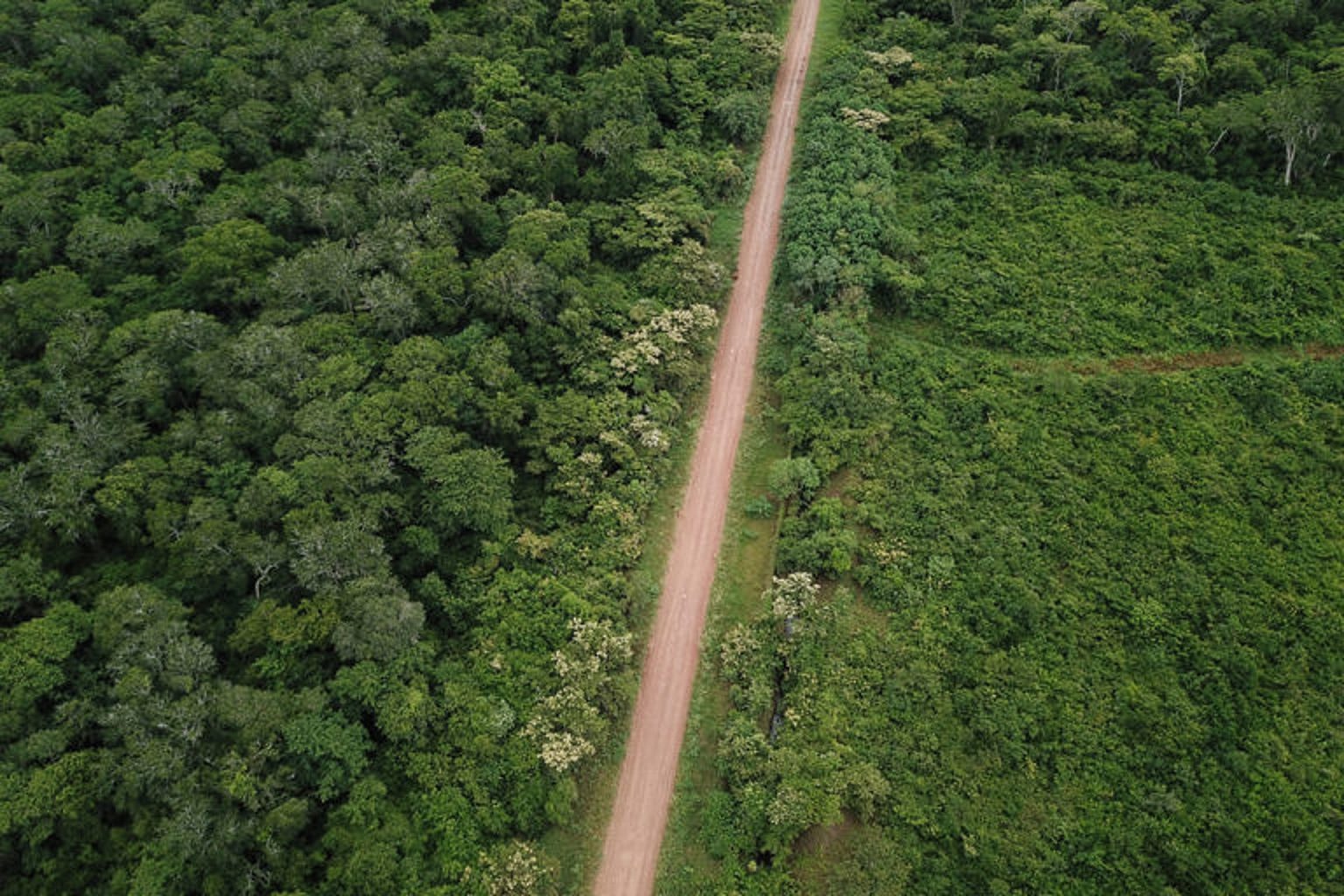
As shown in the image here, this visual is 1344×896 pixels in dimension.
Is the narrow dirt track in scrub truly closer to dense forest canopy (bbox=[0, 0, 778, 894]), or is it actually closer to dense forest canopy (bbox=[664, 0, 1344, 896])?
dense forest canopy (bbox=[664, 0, 1344, 896])

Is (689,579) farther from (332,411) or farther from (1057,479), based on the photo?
(1057,479)

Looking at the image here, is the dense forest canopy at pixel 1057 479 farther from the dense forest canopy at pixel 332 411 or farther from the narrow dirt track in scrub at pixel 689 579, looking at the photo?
the dense forest canopy at pixel 332 411

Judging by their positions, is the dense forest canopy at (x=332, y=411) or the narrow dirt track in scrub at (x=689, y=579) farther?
the narrow dirt track in scrub at (x=689, y=579)

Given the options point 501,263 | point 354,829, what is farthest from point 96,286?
point 354,829

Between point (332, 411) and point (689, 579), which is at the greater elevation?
point (332, 411)

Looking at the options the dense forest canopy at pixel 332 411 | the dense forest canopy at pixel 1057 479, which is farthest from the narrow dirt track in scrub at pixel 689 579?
the dense forest canopy at pixel 332 411

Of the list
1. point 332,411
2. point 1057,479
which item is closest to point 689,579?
point 332,411

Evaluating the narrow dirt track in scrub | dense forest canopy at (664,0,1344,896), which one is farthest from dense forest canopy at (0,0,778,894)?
dense forest canopy at (664,0,1344,896)
